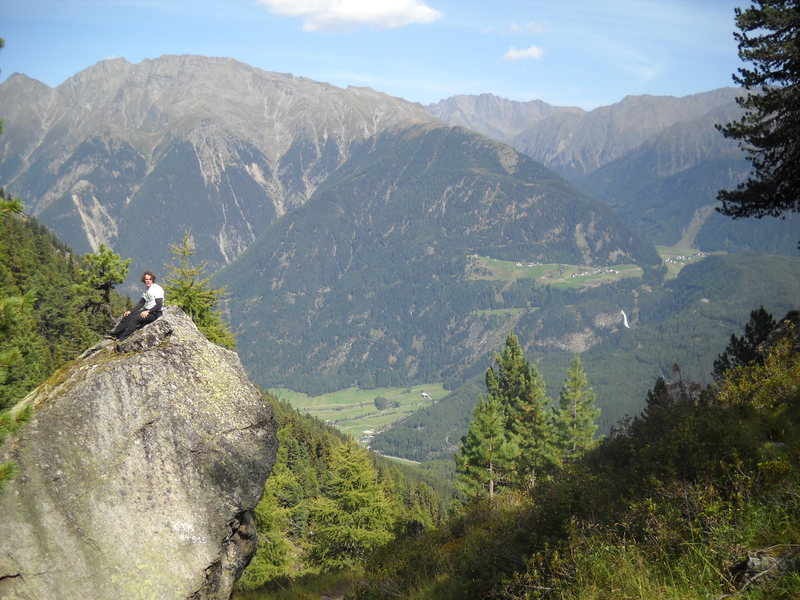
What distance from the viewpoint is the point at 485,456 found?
40969 mm

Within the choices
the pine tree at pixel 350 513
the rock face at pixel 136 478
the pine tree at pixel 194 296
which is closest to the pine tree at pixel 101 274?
the pine tree at pixel 194 296

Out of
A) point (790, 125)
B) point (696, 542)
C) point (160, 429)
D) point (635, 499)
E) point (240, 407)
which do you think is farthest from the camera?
point (790, 125)

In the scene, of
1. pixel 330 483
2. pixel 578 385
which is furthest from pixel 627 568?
pixel 578 385

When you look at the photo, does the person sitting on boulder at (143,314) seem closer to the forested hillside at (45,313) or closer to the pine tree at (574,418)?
the forested hillside at (45,313)

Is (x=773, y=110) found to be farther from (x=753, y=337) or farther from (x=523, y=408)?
(x=523, y=408)

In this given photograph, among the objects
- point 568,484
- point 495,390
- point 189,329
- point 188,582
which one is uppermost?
point 189,329

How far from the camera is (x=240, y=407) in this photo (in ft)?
49.6

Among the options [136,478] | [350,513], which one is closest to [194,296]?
[350,513]

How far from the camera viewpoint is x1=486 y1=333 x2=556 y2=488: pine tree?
46.7 metres

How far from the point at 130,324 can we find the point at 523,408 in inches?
1652

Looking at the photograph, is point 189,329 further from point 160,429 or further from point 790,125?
point 790,125

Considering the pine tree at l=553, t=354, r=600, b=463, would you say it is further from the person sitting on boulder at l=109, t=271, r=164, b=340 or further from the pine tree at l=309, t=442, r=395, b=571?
the person sitting on boulder at l=109, t=271, r=164, b=340

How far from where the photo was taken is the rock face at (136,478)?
11.4 meters

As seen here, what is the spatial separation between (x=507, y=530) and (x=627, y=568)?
165 inches
